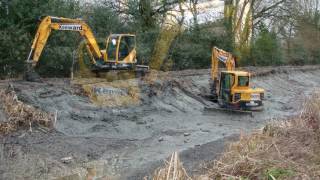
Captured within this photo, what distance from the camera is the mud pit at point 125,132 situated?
11000 mm

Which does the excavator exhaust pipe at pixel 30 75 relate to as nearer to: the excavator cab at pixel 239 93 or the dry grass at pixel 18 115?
the dry grass at pixel 18 115

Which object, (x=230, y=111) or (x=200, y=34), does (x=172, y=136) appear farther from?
(x=200, y=34)

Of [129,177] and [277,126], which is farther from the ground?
[277,126]

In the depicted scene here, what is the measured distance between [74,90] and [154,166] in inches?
309

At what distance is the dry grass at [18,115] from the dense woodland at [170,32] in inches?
210

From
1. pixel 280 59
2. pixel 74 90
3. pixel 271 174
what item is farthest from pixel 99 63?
pixel 280 59

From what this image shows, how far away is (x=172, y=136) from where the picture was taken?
15.1 metres

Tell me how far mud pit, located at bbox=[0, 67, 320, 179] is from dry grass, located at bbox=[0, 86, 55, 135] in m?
0.32

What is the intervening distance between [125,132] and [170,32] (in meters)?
16.8

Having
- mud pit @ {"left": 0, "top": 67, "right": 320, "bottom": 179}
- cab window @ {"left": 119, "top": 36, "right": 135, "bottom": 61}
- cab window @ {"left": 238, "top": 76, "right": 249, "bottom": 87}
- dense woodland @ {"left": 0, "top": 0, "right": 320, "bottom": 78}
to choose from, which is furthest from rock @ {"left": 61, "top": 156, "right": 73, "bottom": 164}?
cab window @ {"left": 119, "top": 36, "right": 135, "bottom": 61}

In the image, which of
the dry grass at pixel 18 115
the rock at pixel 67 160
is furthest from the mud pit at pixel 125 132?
the dry grass at pixel 18 115

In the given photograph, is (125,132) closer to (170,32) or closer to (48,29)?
(48,29)

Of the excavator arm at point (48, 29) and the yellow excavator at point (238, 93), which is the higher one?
the excavator arm at point (48, 29)

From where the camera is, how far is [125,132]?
15492 mm
